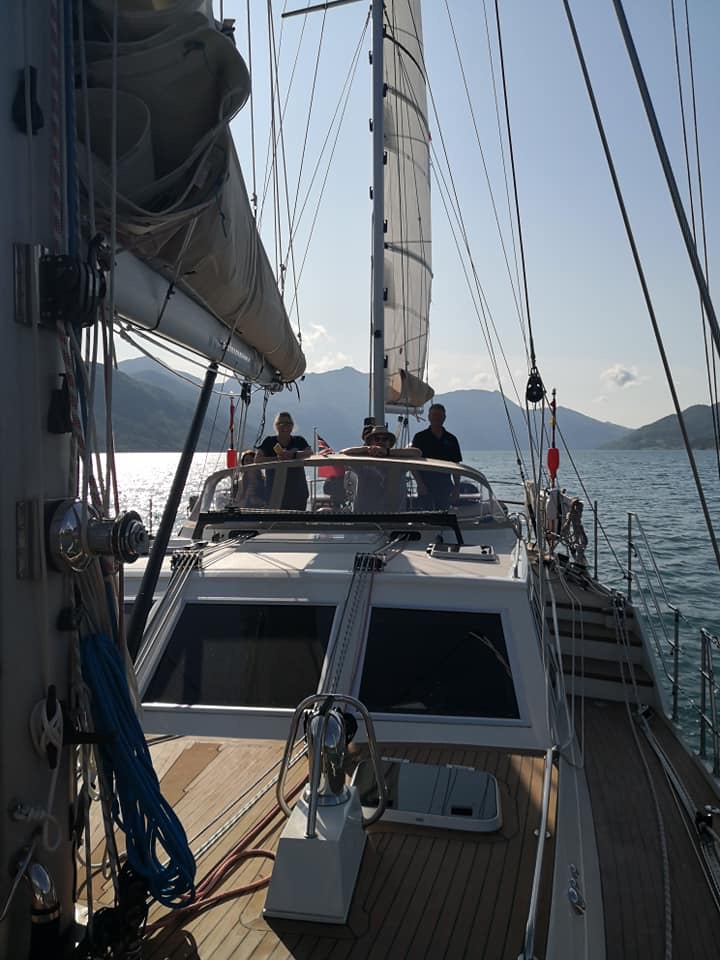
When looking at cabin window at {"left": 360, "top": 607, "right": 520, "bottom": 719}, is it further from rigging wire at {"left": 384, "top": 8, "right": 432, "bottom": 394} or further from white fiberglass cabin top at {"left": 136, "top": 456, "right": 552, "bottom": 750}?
rigging wire at {"left": 384, "top": 8, "right": 432, "bottom": 394}

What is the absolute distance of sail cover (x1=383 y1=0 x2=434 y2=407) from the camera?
461 inches

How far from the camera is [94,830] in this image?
2785 millimetres

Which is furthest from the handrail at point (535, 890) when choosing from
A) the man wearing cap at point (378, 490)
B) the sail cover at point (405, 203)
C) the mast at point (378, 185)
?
the sail cover at point (405, 203)

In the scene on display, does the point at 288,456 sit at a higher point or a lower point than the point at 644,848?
higher

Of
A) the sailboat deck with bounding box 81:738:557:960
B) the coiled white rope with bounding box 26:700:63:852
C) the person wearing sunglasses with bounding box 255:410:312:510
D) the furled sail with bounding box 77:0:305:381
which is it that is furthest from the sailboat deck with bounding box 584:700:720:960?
the furled sail with bounding box 77:0:305:381

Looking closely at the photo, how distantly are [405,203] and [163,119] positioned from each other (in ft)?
36.1

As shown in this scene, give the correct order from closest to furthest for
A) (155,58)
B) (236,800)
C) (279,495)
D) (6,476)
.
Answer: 1. (6,476)
2. (155,58)
3. (236,800)
4. (279,495)

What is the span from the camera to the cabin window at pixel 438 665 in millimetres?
3631

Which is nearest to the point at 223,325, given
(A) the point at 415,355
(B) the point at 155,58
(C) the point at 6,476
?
(B) the point at 155,58

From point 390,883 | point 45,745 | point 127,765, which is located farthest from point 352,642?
point 45,745

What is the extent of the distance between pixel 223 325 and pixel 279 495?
7.38ft

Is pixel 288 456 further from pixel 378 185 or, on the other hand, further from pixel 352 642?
pixel 378 185

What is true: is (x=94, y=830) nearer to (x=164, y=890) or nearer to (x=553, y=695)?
(x=164, y=890)

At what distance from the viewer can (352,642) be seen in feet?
12.7
